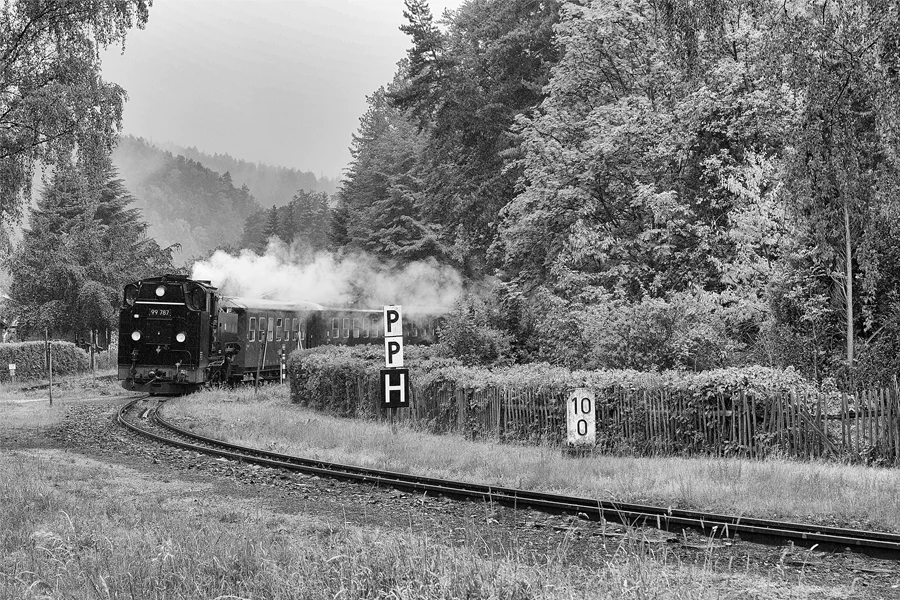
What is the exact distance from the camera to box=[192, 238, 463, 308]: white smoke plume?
41.9 metres

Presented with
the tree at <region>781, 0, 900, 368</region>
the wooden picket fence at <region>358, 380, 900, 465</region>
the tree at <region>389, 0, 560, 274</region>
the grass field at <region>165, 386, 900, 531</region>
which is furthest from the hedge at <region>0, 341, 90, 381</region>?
the tree at <region>781, 0, 900, 368</region>

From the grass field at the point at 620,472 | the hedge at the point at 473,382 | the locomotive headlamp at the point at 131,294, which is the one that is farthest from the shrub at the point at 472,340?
the locomotive headlamp at the point at 131,294

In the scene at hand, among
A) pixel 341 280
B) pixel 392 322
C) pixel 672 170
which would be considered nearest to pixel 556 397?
pixel 392 322

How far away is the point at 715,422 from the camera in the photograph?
50.5 feet

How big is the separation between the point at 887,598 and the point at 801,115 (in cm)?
1044

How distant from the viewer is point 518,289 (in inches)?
1179

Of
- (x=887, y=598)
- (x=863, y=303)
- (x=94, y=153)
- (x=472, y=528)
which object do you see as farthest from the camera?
(x=94, y=153)

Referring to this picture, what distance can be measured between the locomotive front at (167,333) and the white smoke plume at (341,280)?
43.8ft

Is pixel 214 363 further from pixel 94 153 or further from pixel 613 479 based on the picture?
pixel 613 479

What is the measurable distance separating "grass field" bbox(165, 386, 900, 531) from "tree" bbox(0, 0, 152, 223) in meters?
8.44

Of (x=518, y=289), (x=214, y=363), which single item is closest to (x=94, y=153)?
(x=214, y=363)

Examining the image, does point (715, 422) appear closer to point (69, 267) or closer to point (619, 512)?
point (619, 512)

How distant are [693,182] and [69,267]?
3866cm

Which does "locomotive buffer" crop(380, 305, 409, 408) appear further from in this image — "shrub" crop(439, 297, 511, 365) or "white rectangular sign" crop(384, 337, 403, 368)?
"shrub" crop(439, 297, 511, 365)
